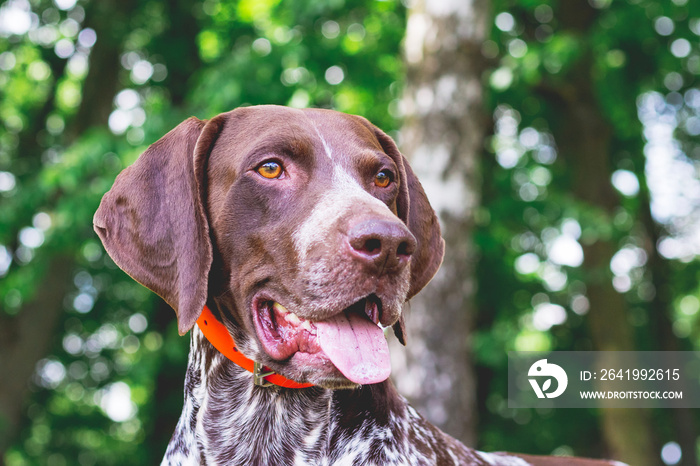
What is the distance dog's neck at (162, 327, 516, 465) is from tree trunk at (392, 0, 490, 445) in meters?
3.61

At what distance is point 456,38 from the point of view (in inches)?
289

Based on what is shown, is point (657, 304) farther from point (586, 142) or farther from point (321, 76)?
point (321, 76)

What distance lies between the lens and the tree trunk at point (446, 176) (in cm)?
679

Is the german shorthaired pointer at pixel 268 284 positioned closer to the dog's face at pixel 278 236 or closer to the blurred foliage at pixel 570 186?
the dog's face at pixel 278 236

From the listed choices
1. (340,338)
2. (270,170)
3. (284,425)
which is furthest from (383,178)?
(284,425)

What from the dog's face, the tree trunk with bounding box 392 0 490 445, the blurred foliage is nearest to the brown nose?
the dog's face

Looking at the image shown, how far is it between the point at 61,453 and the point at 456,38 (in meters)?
14.5

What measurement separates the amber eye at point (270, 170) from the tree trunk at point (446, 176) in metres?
3.89

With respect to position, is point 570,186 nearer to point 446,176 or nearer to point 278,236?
point 446,176

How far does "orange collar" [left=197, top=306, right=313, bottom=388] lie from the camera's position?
303 cm

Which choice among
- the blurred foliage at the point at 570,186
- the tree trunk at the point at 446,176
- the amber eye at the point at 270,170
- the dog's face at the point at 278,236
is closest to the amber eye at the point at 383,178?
Answer: the dog's face at the point at 278,236

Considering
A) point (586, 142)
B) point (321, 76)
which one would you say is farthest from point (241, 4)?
point (586, 142)

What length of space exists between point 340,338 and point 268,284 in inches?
14.8

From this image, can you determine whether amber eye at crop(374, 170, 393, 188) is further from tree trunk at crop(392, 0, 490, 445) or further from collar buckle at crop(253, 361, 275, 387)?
tree trunk at crop(392, 0, 490, 445)
